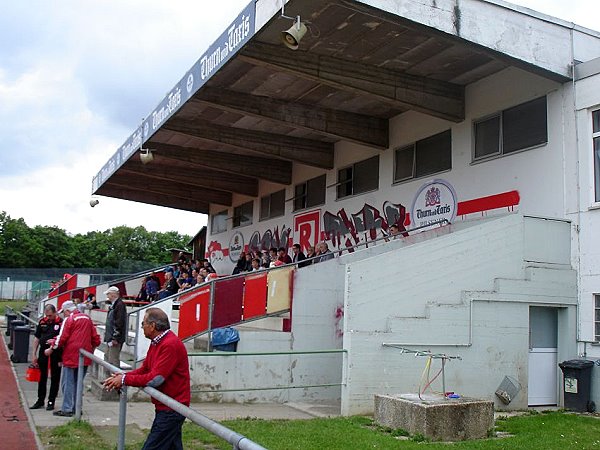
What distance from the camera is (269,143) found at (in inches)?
867

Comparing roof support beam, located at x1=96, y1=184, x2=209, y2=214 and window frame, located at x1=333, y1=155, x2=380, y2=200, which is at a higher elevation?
roof support beam, located at x1=96, y1=184, x2=209, y2=214

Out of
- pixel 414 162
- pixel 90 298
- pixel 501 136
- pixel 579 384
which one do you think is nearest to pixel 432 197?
pixel 414 162

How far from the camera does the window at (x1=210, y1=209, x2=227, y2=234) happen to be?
32000 mm

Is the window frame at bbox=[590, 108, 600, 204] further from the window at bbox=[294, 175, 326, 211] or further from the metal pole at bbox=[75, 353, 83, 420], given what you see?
the window at bbox=[294, 175, 326, 211]

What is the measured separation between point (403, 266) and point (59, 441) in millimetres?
6769

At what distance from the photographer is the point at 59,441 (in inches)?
360

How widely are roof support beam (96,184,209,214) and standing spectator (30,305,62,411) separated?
1748cm

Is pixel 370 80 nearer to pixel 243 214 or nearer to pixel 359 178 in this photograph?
pixel 359 178

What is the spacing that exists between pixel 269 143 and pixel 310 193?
2.71m

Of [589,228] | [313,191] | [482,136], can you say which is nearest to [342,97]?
[482,136]

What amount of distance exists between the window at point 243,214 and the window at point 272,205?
1.39 metres

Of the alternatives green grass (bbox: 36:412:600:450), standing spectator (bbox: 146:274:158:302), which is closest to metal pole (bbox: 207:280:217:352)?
green grass (bbox: 36:412:600:450)

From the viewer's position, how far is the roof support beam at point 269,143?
20.9 meters

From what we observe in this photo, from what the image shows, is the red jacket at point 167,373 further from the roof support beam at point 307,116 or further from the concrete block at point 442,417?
the roof support beam at point 307,116
